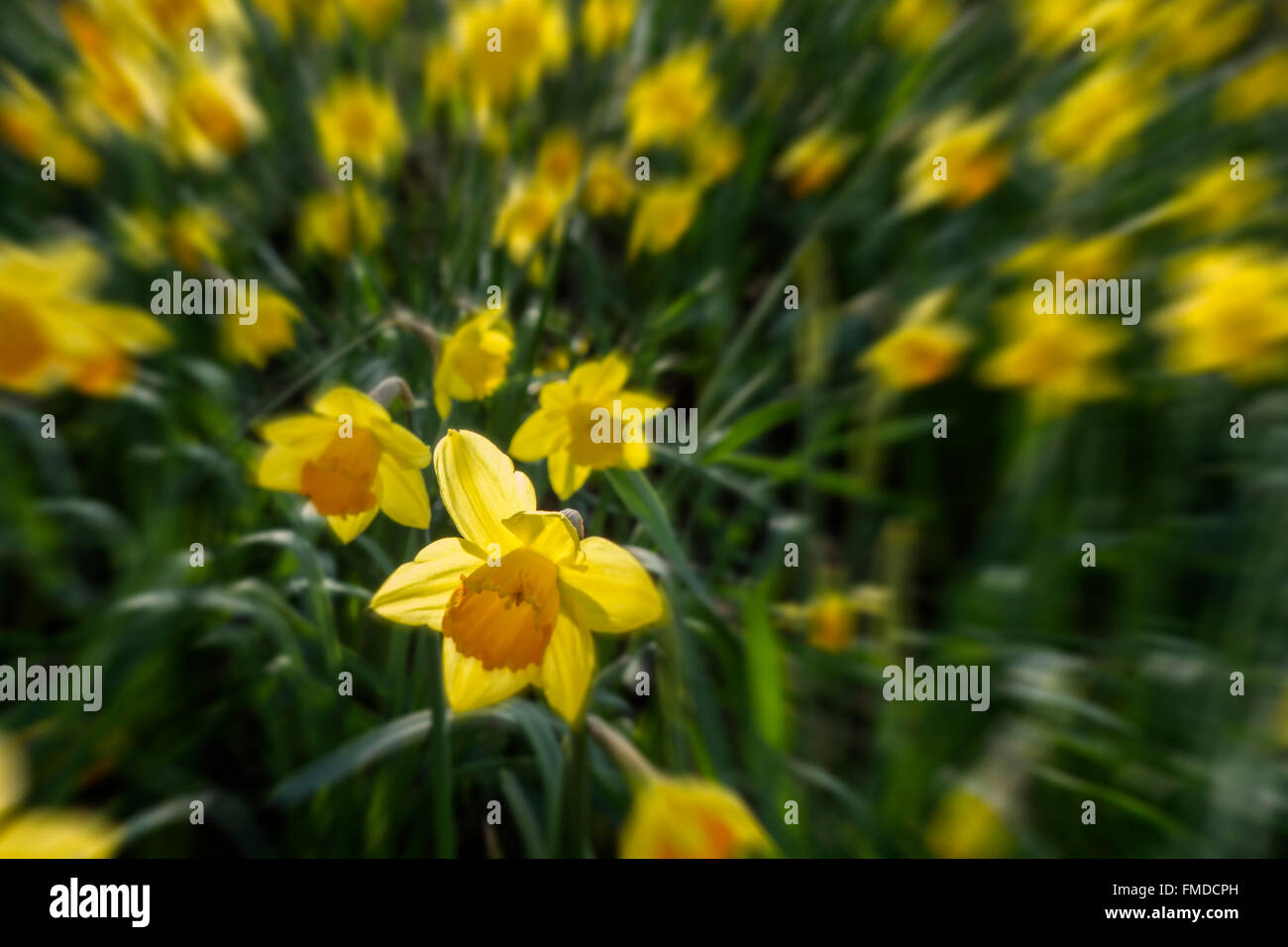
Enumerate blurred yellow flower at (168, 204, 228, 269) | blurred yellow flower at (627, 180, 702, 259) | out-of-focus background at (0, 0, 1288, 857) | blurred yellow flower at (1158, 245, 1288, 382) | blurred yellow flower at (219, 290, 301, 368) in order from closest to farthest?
out-of-focus background at (0, 0, 1288, 857), blurred yellow flower at (1158, 245, 1288, 382), blurred yellow flower at (219, 290, 301, 368), blurred yellow flower at (168, 204, 228, 269), blurred yellow flower at (627, 180, 702, 259)

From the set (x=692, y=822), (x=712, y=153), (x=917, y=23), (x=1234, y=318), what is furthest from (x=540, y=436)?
(x=917, y=23)

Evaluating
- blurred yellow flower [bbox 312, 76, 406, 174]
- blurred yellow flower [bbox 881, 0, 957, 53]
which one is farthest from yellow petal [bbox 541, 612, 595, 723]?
blurred yellow flower [bbox 881, 0, 957, 53]

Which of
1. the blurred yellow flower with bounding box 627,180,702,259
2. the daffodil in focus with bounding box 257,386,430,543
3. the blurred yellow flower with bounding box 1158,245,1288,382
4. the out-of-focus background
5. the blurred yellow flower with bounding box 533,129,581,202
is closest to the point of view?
the daffodil in focus with bounding box 257,386,430,543

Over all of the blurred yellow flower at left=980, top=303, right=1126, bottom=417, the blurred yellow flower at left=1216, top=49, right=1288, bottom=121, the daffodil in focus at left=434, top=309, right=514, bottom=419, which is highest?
the blurred yellow flower at left=1216, top=49, right=1288, bottom=121

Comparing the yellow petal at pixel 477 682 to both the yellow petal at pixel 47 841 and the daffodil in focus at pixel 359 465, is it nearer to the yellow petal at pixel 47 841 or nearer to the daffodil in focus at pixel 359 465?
the daffodil in focus at pixel 359 465

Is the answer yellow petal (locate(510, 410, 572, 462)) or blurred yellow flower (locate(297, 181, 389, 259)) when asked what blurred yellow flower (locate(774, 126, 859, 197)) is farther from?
yellow petal (locate(510, 410, 572, 462))

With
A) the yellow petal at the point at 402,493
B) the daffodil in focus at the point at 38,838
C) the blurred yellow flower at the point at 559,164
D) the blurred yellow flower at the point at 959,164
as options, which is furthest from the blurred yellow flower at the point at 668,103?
the daffodil in focus at the point at 38,838
